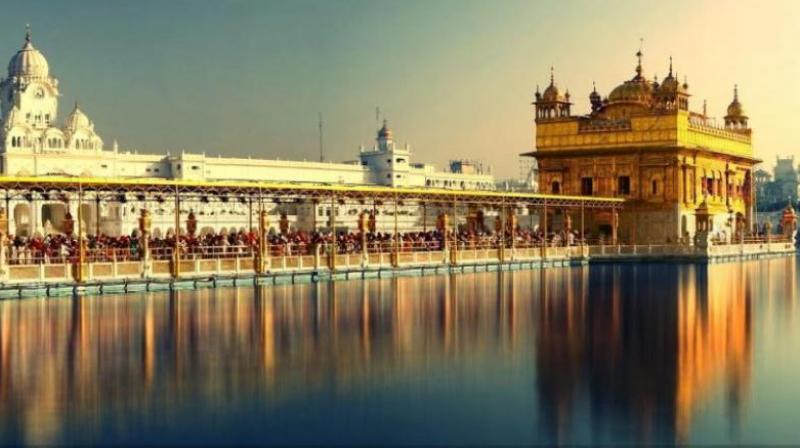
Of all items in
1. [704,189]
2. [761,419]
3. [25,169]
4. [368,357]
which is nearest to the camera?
[761,419]

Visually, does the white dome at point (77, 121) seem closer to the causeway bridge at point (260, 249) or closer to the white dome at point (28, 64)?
the white dome at point (28, 64)

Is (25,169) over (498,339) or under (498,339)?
over

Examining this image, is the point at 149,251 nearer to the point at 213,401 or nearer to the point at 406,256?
the point at 406,256

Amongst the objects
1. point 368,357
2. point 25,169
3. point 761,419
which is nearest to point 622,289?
point 368,357

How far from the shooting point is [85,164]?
12050 centimetres

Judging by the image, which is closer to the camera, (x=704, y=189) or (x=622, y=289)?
(x=622, y=289)

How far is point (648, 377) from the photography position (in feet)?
61.5

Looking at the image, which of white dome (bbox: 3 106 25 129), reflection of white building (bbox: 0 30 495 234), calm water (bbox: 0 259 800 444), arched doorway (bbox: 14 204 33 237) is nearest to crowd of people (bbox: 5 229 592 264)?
calm water (bbox: 0 259 800 444)

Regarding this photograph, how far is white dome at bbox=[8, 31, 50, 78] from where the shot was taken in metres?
127

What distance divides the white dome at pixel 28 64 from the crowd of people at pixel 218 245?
85.2 m

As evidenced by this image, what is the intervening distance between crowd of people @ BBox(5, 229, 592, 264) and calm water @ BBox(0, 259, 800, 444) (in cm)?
578

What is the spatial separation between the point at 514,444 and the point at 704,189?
6187 cm

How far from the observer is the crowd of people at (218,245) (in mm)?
36938

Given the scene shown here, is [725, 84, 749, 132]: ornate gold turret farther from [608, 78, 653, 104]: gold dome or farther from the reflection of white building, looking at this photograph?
the reflection of white building
